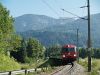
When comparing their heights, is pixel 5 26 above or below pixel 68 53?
above

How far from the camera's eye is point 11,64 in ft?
159

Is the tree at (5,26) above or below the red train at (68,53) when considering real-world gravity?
above

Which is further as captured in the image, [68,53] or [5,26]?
[5,26]

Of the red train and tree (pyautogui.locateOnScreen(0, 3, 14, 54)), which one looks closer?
the red train

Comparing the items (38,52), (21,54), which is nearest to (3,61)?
(21,54)

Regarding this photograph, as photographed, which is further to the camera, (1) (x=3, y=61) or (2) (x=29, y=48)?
(2) (x=29, y=48)

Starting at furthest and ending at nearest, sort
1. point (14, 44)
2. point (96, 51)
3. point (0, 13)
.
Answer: point (96, 51), point (14, 44), point (0, 13)

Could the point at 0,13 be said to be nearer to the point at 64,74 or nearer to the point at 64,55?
the point at 64,55

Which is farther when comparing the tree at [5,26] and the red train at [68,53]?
the tree at [5,26]

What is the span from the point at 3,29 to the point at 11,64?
20.7m

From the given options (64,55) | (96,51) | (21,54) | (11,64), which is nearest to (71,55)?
(64,55)

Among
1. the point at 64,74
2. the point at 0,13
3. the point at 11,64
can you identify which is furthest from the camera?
the point at 0,13

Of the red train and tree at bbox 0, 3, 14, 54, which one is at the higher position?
tree at bbox 0, 3, 14, 54

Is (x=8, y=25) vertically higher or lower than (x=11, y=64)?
higher
